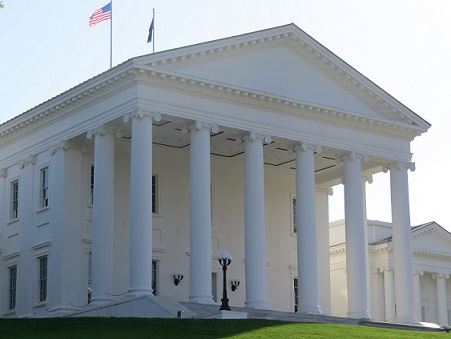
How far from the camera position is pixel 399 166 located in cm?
5188

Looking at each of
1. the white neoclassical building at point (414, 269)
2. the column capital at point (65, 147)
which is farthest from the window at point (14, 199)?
the white neoclassical building at point (414, 269)

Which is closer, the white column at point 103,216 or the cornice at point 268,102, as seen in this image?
the cornice at point 268,102

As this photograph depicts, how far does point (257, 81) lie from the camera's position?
4772 cm

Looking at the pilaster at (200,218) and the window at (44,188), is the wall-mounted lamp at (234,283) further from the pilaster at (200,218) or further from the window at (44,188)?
the window at (44,188)

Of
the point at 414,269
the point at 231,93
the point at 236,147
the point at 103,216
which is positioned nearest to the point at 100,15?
the point at 231,93

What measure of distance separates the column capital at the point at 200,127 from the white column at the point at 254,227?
6.64ft

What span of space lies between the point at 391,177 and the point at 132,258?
1539 cm

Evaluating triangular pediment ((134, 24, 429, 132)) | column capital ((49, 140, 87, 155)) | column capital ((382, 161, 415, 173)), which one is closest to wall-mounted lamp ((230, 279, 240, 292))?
column capital ((382, 161, 415, 173))

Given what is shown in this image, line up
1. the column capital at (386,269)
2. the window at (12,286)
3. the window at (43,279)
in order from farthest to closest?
the column capital at (386,269), the window at (12,286), the window at (43,279)

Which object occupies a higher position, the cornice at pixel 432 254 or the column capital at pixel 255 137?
the column capital at pixel 255 137

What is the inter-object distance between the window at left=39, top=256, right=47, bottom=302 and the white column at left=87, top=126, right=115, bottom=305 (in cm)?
424

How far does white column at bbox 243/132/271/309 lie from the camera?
4547 centimetres

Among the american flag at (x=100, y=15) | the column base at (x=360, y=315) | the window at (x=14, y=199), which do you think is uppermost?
the american flag at (x=100, y=15)

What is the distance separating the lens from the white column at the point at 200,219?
43438mm
